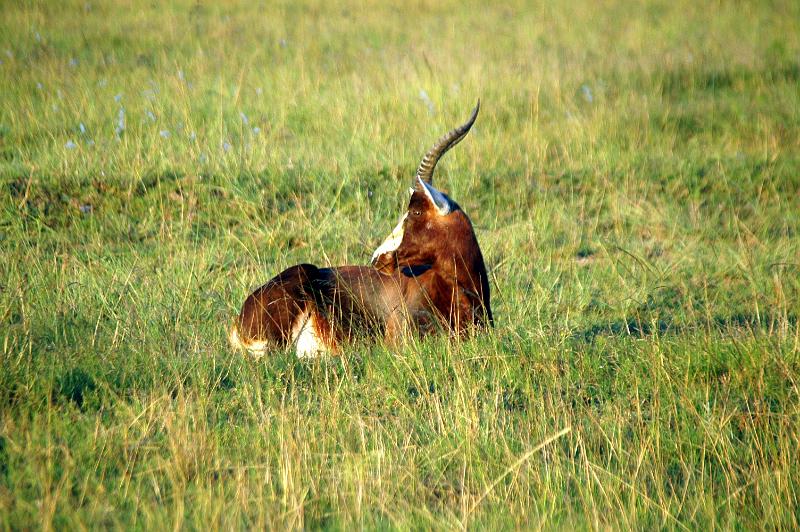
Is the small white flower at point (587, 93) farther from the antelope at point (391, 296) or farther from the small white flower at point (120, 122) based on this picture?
the antelope at point (391, 296)

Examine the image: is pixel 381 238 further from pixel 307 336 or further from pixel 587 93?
pixel 587 93

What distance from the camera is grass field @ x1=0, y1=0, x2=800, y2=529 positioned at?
3668 mm

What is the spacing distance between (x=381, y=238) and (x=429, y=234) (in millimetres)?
2247

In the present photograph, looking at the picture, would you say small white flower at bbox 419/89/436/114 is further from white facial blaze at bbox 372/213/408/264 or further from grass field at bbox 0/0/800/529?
white facial blaze at bbox 372/213/408/264

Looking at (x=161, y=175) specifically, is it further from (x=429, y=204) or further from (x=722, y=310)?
(x=722, y=310)

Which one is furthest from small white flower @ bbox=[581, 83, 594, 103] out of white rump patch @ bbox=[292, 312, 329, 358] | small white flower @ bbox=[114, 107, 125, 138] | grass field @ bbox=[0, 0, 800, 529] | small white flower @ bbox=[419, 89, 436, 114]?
white rump patch @ bbox=[292, 312, 329, 358]

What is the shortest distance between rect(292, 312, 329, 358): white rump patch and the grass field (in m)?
0.22

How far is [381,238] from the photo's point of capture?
7441mm

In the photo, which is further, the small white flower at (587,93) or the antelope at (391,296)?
the small white flower at (587,93)

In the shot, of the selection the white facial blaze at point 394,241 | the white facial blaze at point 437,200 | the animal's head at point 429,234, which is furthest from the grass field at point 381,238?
the white facial blaze at point 437,200

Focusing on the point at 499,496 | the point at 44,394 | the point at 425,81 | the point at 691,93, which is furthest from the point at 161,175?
the point at 691,93

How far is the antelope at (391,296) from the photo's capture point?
502 centimetres

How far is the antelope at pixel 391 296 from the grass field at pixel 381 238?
153 mm

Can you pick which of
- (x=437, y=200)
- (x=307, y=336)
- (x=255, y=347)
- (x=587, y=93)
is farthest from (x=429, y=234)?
(x=587, y=93)
